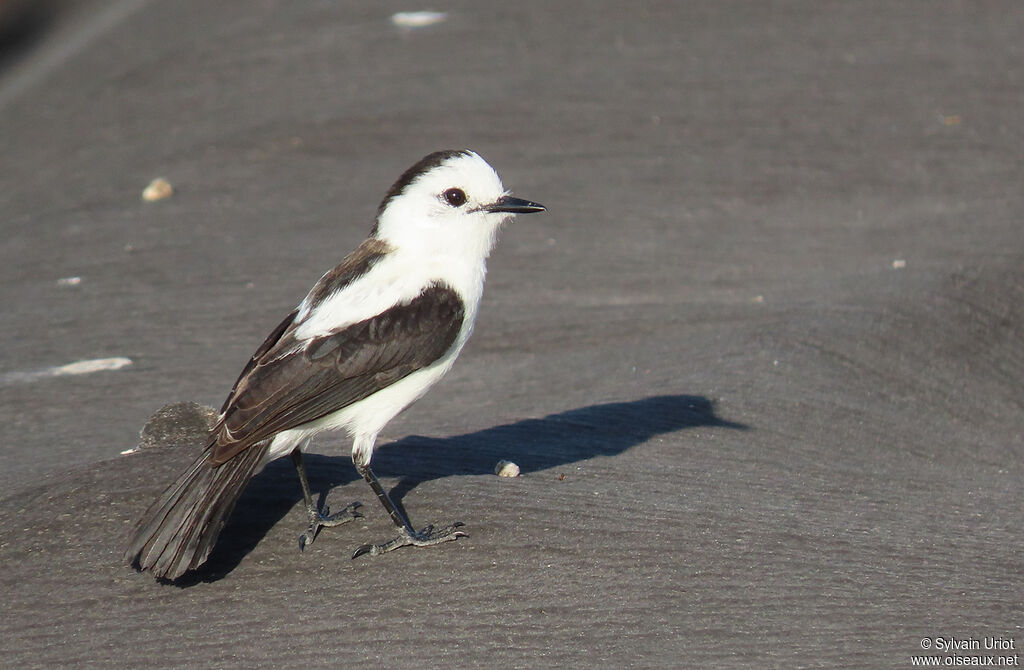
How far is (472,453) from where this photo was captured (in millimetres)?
5145

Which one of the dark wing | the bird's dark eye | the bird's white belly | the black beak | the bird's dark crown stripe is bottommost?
the bird's white belly

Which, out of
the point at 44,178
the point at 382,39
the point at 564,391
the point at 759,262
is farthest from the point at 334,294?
the point at 382,39

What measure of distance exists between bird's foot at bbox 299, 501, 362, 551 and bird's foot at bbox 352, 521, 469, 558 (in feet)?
0.54

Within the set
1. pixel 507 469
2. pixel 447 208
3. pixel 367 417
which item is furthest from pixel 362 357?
pixel 507 469

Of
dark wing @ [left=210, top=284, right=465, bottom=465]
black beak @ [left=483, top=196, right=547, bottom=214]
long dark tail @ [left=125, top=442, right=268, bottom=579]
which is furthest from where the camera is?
black beak @ [left=483, top=196, right=547, bottom=214]

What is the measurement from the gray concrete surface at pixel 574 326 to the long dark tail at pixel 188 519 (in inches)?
6.6

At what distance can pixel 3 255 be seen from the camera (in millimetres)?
8117

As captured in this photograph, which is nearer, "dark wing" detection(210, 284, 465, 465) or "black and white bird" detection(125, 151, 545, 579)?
"black and white bird" detection(125, 151, 545, 579)

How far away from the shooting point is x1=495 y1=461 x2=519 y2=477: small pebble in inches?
193

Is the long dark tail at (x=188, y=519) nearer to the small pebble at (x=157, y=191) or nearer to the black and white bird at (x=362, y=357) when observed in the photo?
the black and white bird at (x=362, y=357)

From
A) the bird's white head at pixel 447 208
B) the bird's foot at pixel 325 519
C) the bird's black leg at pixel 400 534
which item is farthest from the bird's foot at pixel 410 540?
the bird's white head at pixel 447 208

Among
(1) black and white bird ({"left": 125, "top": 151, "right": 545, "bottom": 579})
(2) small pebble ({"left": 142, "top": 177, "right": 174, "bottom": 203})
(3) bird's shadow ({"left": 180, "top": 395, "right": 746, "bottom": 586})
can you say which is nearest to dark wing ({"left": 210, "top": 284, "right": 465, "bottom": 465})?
(1) black and white bird ({"left": 125, "top": 151, "right": 545, "bottom": 579})

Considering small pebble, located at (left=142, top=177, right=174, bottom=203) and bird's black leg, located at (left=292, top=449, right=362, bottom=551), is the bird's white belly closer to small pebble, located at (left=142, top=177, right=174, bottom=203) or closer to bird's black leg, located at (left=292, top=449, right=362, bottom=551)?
bird's black leg, located at (left=292, top=449, right=362, bottom=551)

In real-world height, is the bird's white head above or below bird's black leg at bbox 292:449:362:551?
above
